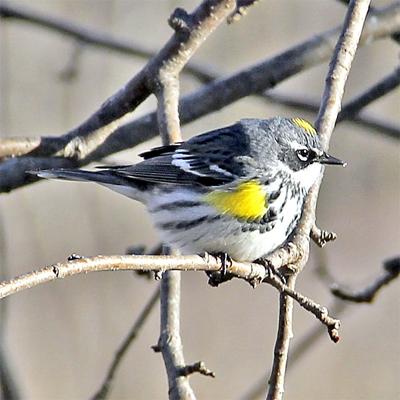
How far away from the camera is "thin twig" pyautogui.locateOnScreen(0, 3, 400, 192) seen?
4.89 meters

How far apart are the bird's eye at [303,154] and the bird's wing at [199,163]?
0.97 ft

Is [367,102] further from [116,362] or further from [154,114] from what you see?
[116,362]

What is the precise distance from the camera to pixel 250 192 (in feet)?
16.1

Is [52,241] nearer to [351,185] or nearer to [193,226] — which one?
[351,185]

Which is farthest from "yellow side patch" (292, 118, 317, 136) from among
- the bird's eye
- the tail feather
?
the tail feather

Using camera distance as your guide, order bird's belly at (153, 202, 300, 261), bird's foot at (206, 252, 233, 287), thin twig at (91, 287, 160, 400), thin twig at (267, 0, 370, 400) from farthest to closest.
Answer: bird's belly at (153, 202, 300, 261) → thin twig at (91, 287, 160, 400) → thin twig at (267, 0, 370, 400) → bird's foot at (206, 252, 233, 287)

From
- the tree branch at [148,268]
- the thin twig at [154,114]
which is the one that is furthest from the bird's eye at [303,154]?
the tree branch at [148,268]

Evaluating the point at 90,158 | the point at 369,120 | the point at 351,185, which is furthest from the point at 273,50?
the point at 90,158

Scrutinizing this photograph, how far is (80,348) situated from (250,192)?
591 centimetres

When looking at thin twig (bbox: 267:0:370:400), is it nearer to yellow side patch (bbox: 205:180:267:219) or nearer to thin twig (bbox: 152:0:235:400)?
yellow side patch (bbox: 205:180:267:219)

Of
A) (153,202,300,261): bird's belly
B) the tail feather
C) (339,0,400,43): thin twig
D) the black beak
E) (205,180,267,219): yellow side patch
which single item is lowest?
(153,202,300,261): bird's belly

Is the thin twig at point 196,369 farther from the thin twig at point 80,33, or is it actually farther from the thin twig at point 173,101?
the thin twig at point 80,33

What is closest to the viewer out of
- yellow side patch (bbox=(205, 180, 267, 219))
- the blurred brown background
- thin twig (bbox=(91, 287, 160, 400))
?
thin twig (bbox=(91, 287, 160, 400))

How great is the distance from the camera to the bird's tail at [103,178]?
473cm
